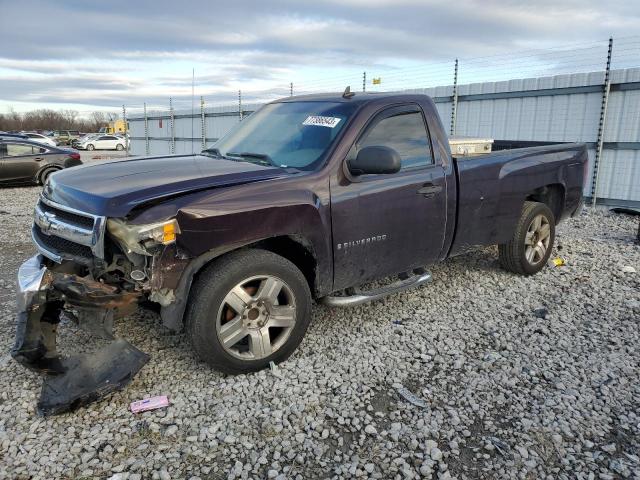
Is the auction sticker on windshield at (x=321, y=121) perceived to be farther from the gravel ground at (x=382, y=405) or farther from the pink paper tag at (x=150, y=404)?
the pink paper tag at (x=150, y=404)

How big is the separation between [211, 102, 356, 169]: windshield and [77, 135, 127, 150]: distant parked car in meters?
40.1

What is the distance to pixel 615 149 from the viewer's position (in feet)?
31.9

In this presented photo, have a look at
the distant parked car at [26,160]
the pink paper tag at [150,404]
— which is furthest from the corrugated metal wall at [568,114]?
the distant parked car at [26,160]

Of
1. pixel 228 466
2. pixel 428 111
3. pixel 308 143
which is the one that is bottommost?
pixel 228 466

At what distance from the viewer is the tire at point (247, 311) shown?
3.19 meters

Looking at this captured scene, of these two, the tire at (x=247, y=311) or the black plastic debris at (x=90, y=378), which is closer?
the black plastic debris at (x=90, y=378)

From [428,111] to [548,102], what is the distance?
7.34 metres

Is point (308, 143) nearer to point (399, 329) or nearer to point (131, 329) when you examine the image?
point (399, 329)

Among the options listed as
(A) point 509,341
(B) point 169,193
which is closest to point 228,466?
(B) point 169,193

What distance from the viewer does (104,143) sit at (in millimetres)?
41219

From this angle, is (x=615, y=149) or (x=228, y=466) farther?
(x=615, y=149)

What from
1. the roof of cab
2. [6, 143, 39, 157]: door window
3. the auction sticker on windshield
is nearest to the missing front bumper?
the auction sticker on windshield

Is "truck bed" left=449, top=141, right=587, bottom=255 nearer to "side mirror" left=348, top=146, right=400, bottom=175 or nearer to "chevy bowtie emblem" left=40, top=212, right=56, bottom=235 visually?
"side mirror" left=348, top=146, right=400, bottom=175

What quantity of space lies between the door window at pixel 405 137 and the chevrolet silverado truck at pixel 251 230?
0.04 feet
